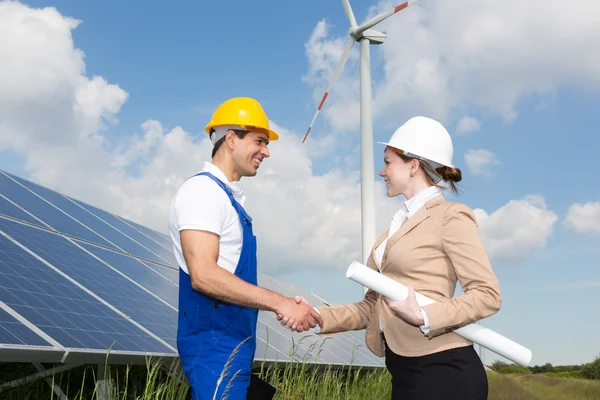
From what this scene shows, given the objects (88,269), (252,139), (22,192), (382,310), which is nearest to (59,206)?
(22,192)

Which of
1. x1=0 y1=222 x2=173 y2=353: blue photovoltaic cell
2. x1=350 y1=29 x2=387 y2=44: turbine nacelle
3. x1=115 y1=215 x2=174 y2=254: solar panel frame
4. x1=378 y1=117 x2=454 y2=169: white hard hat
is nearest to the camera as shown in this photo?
x1=378 y1=117 x2=454 y2=169: white hard hat

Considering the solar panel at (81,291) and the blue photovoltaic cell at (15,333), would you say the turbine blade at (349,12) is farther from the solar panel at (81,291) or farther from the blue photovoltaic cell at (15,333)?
the blue photovoltaic cell at (15,333)

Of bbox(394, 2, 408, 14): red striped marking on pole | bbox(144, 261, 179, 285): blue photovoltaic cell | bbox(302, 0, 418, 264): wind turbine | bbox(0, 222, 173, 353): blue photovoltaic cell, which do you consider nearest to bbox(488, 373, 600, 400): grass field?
bbox(302, 0, 418, 264): wind turbine

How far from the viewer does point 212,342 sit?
4.18 m

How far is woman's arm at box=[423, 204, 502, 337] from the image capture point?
390 centimetres

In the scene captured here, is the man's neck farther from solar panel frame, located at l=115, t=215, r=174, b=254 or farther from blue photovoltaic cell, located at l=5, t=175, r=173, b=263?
solar panel frame, located at l=115, t=215, r=174, b=254

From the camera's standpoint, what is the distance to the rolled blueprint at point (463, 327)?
13.1 ft

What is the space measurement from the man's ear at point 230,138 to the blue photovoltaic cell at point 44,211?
242 inches

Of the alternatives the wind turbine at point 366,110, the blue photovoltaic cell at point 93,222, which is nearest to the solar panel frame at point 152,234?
the blue photovoltaic cell at point 93,222

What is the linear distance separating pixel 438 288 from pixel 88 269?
19.2 feet

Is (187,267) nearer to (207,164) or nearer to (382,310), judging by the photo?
(207,164)

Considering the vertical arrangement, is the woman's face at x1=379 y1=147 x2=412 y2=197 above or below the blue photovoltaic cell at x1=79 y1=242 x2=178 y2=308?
above

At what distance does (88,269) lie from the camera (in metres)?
8.66

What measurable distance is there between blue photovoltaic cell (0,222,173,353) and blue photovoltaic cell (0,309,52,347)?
0.68 ft
